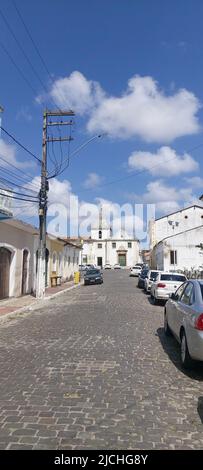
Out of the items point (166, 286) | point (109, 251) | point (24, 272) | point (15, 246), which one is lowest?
point (166, 286)

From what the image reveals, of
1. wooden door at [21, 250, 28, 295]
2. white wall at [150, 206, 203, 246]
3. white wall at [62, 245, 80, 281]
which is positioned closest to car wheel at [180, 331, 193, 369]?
wooden door at [21, 250, 28, 295]

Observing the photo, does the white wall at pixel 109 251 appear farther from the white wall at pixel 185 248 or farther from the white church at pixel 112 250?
the white wall at pixel 185 248

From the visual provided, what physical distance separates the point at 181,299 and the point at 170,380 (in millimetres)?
2254

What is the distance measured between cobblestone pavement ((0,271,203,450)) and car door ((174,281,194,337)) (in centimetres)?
67

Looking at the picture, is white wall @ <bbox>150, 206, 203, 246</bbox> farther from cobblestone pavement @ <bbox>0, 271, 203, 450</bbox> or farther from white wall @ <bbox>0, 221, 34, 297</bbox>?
cobblestone pavement @ <bbox>0, 271, 203, 450</bbox>

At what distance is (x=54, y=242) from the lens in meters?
32.5

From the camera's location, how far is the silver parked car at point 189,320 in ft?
20.5

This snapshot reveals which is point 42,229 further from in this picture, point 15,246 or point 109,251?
point 109,251

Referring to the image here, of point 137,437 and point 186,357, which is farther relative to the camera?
point 186,357

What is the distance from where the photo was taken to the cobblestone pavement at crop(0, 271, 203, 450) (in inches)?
164

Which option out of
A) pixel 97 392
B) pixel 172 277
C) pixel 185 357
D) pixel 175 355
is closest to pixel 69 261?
pixel 172 277

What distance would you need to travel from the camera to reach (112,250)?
9806 centimetres

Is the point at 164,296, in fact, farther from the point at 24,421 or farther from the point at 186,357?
the point at 24,421
